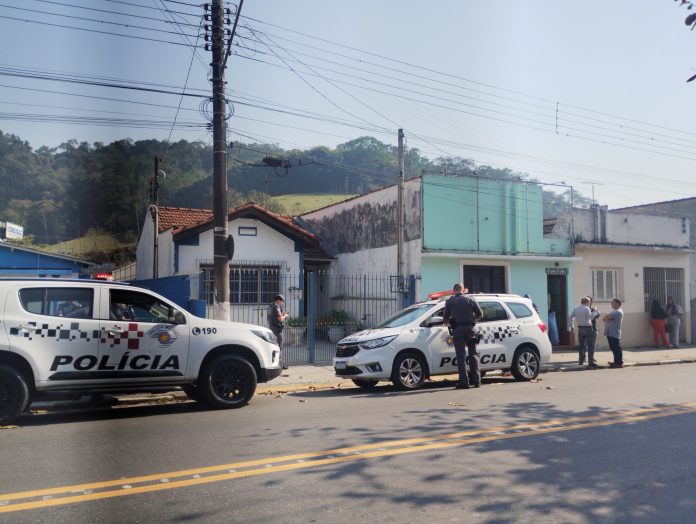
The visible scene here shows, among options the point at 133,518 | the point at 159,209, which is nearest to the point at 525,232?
the point at 159,209

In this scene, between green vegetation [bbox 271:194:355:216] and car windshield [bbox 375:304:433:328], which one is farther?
green vegetation [bbox 271:194:355:216]

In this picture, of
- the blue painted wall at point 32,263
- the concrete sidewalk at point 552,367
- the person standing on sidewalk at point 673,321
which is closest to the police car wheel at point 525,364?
the concrete sidewalk at point 552,367

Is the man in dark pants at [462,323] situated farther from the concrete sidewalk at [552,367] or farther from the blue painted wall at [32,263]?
the blue painted wall at [32,263]

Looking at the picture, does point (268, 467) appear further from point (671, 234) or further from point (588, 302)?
point (671, 234)

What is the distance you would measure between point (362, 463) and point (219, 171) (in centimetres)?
763

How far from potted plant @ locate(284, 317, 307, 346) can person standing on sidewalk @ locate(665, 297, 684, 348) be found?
12.5 meters

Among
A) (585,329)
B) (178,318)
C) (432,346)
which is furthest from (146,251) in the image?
(585,329)

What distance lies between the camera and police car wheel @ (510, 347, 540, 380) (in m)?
12.8

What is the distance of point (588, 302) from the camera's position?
53.9 ft

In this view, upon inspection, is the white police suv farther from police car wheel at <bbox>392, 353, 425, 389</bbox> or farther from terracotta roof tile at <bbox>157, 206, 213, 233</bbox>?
terracotta roof tile at <bbox>157, 206, 213, 233</bbox>

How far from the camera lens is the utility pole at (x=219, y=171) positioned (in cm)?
1195

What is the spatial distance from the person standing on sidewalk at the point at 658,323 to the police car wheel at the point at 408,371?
13.3 meters

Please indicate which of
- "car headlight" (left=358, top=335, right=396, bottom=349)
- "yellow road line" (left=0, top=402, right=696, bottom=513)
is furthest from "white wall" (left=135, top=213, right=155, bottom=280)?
"yellow road line" (left=0, top=402, right=696, bottom=513)

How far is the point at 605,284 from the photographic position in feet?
71.3
